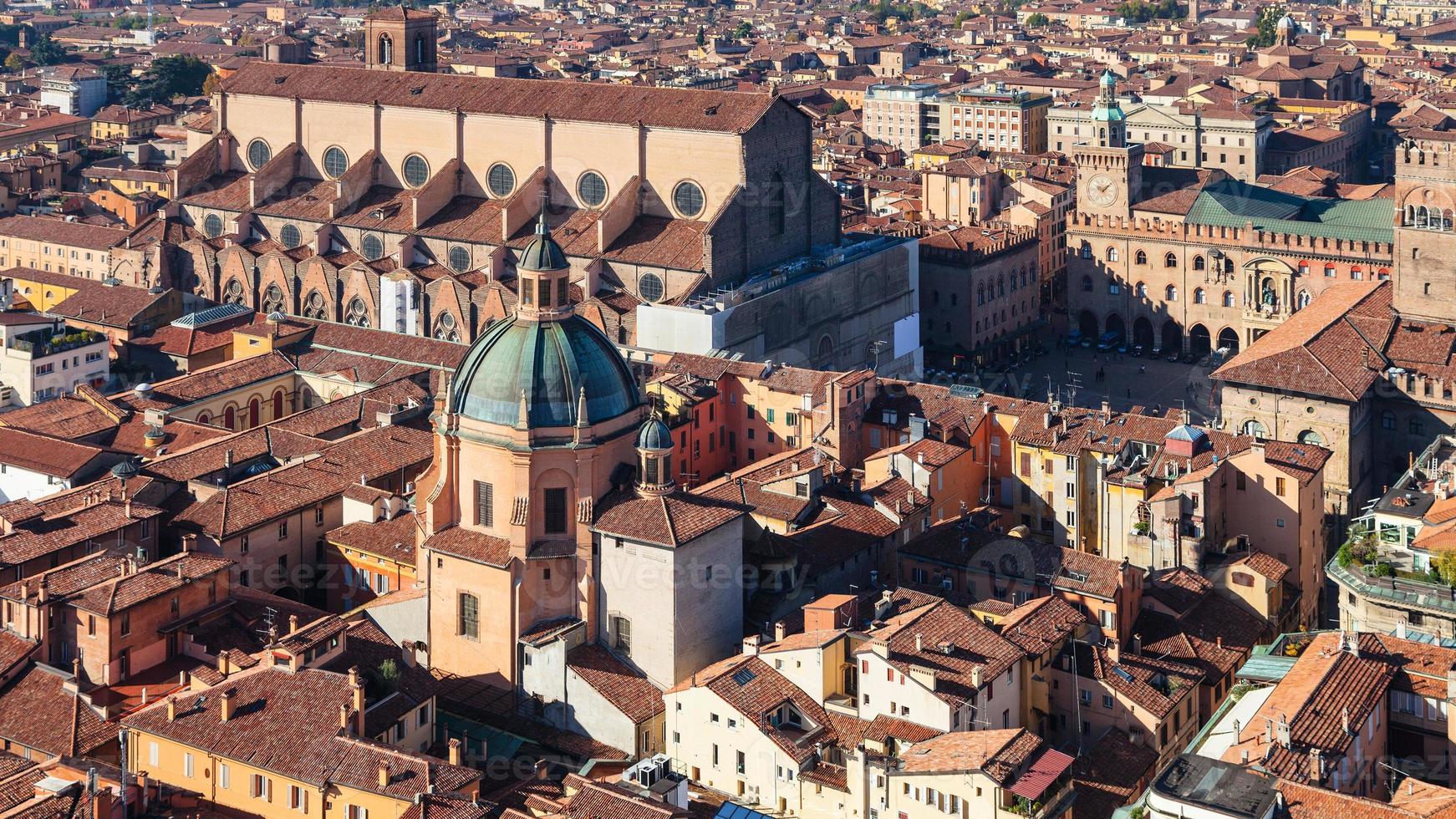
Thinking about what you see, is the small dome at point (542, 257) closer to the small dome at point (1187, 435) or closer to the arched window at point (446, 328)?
the small dome at point (1187, 435)

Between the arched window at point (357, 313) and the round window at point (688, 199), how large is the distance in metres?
12.0

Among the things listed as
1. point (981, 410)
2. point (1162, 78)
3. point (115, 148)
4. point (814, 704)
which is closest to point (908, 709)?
point (814, 704)

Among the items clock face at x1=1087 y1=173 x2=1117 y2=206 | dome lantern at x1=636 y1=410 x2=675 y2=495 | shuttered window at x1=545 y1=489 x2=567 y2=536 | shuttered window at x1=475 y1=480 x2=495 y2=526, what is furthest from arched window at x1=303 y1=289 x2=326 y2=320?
dome lantern at x1=636 y1=410 x2=675 y2=495

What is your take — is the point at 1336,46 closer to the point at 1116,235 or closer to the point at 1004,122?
the point at 1004,122

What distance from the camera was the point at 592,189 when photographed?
73.8m

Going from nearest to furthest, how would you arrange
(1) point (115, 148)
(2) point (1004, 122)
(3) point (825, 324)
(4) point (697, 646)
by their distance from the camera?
1. (4) point (697, 646)
2. (3) point (825, 324)
3. (1) point (115, 148)
4. (2) point (1004, 122)

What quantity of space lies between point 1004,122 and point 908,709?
8029 cm

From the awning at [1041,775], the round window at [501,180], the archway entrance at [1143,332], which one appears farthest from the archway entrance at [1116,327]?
the awning at [1041,775]

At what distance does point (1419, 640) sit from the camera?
134 feet

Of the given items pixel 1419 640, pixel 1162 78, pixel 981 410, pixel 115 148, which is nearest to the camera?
pixel 1419 640

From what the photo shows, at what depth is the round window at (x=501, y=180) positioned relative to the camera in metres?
75.9

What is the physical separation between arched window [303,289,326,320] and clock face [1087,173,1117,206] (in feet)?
106

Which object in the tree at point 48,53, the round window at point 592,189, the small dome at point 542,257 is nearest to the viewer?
the small dome at point 542,257

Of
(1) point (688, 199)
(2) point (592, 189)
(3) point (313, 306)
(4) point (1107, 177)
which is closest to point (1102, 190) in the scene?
(4) point (1107, 177)
